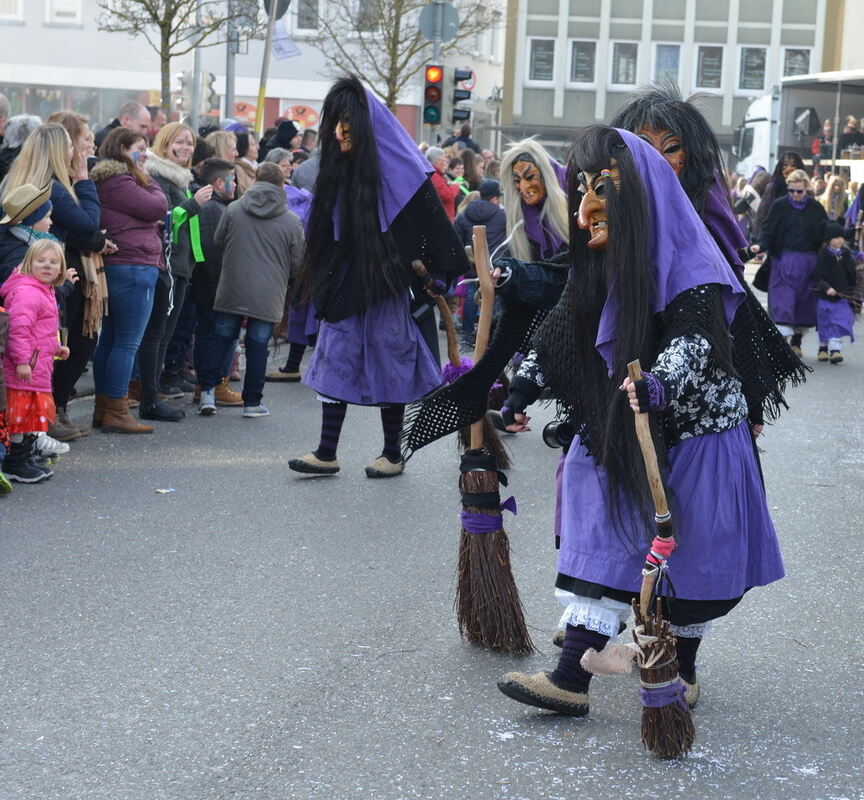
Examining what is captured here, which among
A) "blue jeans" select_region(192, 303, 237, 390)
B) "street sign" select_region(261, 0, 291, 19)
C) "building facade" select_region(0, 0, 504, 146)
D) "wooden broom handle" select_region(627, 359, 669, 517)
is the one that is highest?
"building facade" select_region(0, 0, 504, 146)

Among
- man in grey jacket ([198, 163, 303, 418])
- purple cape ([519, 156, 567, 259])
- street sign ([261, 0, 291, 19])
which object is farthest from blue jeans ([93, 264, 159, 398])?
street sign ([261, 0, 291, 19])

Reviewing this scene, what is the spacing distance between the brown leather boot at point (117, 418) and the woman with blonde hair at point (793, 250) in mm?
7319

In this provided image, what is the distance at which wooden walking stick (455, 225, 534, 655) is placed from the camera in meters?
5.05

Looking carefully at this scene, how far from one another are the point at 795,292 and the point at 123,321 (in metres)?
7.68

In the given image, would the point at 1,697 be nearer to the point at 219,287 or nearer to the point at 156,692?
the point at 156,692

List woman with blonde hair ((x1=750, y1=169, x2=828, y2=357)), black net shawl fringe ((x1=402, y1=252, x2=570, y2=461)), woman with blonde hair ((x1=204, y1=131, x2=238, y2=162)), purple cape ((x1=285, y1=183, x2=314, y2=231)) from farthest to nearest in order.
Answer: woman with blonde hair ((x1=750, y1=169, x2=828, y2=357)) < purple cape ((x1=285, y1=183, x2=314, y2=231)) < woman with blonde hair ((x1=204, y1=131, x2=238, y2=162)) < black net shawl fringe ((x1=402, y1=252, x2=570, y2=461))

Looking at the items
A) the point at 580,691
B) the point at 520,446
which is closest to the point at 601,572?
the point at 580,691

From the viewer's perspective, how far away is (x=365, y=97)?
7570 mm

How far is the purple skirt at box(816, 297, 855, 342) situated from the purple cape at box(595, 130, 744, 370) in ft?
34.4

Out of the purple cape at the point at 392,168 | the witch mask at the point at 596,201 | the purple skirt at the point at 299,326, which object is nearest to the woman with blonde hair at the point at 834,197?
the purple skirt at the point at 299,326

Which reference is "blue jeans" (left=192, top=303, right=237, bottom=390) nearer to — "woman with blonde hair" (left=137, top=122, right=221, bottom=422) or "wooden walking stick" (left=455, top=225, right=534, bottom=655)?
"woman with blonde hair" (left=137, top=122, right=221, bottom=422)

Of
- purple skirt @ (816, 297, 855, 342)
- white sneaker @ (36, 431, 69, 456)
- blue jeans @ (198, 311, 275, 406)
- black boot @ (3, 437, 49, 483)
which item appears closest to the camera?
black boot @ (3, 437, 49, 483)

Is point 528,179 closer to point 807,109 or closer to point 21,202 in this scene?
point 21,202

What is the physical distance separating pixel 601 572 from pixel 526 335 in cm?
100
